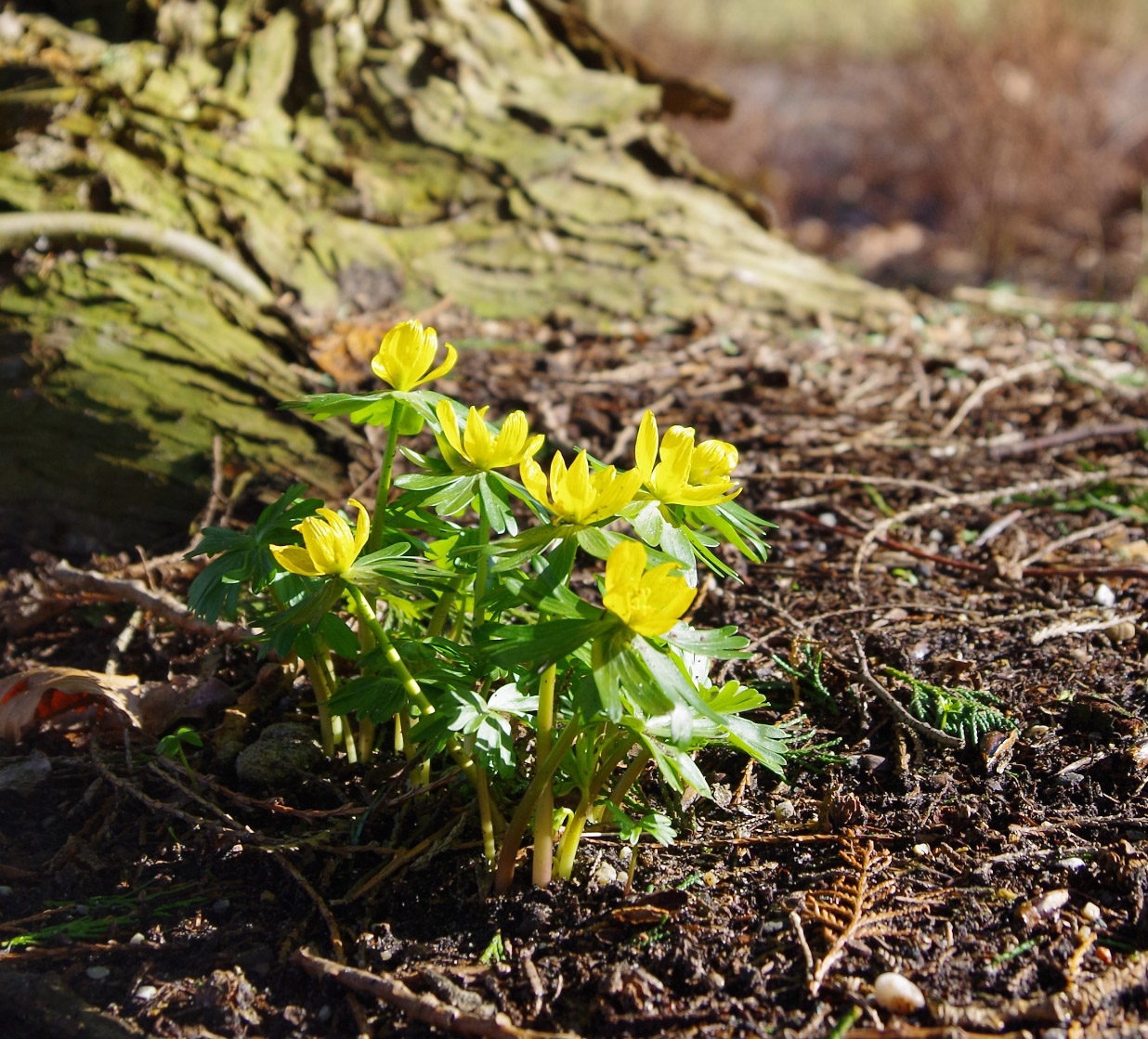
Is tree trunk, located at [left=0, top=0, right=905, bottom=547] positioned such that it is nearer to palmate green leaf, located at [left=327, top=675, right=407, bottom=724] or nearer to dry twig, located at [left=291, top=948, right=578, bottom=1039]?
palmate green leaf, located at [left=327, top=675, right=407, bottom=724]

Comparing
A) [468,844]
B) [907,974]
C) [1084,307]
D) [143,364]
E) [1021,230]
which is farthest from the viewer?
[1021,230]

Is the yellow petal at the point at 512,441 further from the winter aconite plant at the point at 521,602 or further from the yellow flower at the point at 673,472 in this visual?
the yellow flower at the point at 673,472

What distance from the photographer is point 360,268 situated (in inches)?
143

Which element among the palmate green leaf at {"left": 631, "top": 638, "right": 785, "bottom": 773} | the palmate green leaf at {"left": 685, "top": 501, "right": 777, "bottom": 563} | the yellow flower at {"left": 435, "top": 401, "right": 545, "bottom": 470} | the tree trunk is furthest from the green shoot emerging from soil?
the tree trunk

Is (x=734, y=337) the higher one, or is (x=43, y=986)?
(x=734, y=337)

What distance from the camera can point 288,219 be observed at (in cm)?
355

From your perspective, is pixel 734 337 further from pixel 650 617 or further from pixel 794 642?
pixel 650 617

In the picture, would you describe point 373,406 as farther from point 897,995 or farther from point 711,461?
point 897,995

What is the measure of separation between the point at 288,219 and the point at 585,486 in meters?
2.69

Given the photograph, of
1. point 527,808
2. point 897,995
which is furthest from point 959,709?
point 527,808

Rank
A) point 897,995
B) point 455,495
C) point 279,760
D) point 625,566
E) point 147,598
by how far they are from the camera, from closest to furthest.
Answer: point 625,566 < point 897,995 < point 455,495 < point 279,760 < point 147,598

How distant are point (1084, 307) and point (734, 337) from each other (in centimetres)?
196

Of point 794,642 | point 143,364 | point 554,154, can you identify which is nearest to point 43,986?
point 794,642

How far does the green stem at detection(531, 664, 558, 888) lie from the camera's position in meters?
1.35
